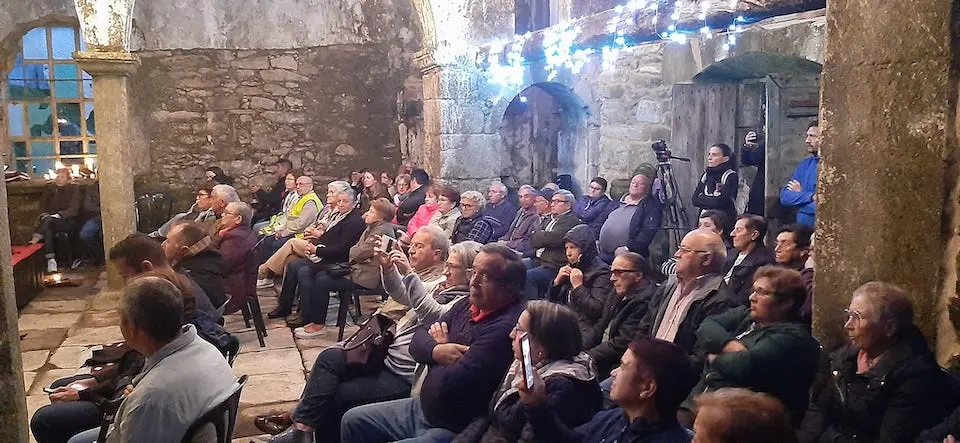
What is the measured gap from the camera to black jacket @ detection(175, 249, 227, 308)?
4242 millimetres

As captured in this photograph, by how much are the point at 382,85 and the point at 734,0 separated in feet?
21.6

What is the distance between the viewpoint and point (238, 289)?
4.99 m

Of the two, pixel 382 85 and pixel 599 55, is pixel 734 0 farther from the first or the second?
pixel 382 85

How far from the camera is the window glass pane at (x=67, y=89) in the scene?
931 centimetres

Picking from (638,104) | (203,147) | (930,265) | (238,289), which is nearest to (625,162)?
(638,104)

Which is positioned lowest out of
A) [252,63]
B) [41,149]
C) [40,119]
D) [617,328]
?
[617,328]

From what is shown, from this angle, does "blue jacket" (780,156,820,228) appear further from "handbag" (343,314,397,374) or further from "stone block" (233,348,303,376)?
"stone block" (233,348,303,376)

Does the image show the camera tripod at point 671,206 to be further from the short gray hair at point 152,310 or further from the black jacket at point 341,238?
the short gray hair at point 152,310

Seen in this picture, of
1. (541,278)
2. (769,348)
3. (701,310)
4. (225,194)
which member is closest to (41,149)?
(225,194)

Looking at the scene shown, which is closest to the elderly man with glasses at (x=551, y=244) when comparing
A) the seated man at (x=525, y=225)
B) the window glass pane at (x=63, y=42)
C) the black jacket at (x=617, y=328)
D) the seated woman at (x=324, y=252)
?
the seated man at (x=525, y=225)

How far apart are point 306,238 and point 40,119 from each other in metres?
5.02

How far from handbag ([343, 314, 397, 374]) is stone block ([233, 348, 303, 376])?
60.2 inches

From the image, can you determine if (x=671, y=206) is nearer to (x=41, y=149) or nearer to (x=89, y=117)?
(x=89, y=117)

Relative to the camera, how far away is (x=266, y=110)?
32.2ft
